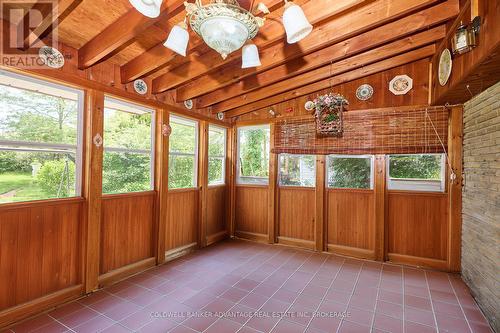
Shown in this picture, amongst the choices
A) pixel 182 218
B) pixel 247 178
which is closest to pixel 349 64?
pixel 247 178

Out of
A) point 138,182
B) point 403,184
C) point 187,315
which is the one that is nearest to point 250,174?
point 138,182

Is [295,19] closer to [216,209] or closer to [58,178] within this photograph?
[58,178]

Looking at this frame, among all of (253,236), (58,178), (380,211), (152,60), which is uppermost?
(152,60)

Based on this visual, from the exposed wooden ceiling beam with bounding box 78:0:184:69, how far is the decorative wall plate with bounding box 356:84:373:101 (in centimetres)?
285

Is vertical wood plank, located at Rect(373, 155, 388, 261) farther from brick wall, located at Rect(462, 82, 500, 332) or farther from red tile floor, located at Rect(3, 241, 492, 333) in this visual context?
brick wall, located at Rect(462, 82, 500, 332)

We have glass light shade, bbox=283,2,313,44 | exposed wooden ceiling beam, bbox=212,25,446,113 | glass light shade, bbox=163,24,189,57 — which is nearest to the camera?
glass light shade, bbox=283,2,313,44

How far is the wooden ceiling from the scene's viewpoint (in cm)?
204

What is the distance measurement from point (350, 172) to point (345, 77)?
4.60ft

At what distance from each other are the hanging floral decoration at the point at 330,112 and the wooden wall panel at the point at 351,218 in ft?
3.78

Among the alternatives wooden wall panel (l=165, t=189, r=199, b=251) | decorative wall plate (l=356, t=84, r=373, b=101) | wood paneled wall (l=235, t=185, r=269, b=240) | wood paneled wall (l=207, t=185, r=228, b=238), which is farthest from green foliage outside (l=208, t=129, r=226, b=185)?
decorative wall plate (l=356, t=84, r=373, b=101)

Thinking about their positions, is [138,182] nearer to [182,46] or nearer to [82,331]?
[82,331]

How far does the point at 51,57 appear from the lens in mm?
2332

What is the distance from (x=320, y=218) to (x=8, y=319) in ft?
12.0

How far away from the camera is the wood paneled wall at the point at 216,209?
175 inches
